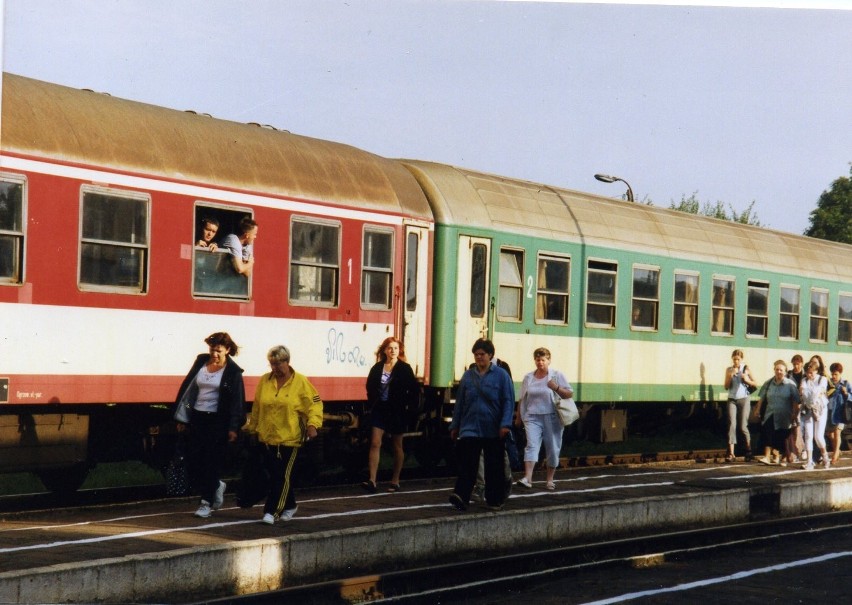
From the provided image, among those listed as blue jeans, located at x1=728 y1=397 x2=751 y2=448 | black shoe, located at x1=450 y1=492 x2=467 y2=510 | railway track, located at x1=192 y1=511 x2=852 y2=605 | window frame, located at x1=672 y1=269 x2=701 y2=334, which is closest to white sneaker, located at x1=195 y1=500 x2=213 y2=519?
railway track, located at x1=192 y1=511 x2=852 y2=605

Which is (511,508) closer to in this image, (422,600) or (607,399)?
(422,600)

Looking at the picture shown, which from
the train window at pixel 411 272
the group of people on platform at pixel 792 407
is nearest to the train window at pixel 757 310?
the group of people on platform at pixel 792 407

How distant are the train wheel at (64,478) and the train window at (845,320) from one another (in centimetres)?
1728

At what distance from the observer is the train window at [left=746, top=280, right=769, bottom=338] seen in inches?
958

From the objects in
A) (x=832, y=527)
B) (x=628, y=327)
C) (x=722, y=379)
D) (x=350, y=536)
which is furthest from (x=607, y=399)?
(x=350, y=536)

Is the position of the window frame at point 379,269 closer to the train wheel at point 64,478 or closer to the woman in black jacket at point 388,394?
the woman in black jacket at point 388,394

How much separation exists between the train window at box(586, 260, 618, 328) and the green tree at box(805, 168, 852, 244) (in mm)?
42667

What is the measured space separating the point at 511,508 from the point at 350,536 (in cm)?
316

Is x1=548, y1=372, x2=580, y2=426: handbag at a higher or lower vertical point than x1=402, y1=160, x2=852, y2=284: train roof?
lower

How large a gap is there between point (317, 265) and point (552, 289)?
4.87 meters

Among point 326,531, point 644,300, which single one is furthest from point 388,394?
point 644,300

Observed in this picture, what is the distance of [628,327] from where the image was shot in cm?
2106

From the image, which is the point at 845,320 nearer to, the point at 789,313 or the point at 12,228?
the point at 789,313

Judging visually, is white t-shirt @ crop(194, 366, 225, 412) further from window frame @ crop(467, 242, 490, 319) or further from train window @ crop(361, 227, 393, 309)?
window frame @ crop(467, 242, 490, 319)
